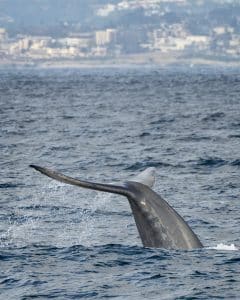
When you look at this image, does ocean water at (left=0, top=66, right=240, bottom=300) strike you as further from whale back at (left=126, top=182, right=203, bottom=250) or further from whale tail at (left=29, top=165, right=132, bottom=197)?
whale tail at (left=29, top=165, right=132, bottom=197)

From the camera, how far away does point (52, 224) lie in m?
23.0

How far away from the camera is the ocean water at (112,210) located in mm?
17312

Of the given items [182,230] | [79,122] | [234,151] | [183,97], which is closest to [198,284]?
[182,230]

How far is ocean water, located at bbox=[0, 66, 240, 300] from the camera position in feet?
56.8

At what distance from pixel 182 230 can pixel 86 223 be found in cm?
612

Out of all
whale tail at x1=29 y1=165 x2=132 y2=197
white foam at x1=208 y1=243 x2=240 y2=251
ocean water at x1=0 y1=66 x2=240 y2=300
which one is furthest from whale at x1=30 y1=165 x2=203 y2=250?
white foam at x1=208 y1=243 x2=240 y2=251

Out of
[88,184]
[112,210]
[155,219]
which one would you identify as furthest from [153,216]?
[112,210]

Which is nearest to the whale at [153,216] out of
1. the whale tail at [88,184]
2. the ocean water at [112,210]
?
the whale tail at [88,184]

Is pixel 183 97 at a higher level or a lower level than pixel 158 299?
lower

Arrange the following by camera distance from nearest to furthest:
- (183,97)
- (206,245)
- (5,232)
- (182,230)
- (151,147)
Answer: (182,230)
(206,245)
(5,232)
(151,147)
(183,97)

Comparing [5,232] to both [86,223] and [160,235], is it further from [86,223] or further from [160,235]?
[160,235]

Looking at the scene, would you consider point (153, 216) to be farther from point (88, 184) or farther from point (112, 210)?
point (112, 210)

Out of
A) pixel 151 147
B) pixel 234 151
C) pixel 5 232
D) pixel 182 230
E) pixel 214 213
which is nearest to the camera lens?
pixel 182 230

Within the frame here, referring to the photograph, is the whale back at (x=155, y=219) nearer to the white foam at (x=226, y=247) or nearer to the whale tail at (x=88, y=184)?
the whale tail at (x=88, y=184)
